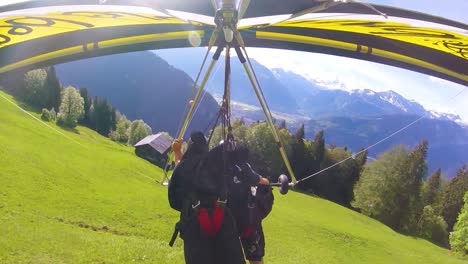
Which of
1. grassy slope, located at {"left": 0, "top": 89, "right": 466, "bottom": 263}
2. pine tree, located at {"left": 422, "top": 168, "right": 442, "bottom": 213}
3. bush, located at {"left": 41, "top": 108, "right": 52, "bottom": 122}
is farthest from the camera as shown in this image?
pine tree, located at {"left": 422, "top": 168, "right": 442, "bottom": 213}

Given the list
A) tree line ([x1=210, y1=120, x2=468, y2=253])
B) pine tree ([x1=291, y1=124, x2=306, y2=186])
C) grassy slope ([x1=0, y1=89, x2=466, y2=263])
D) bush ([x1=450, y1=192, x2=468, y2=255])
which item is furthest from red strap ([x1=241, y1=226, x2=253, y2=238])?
pine tree ([x1=291, y1=124, x2=306, y2=186])

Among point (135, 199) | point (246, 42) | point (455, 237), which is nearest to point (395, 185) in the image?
point (455, 237)

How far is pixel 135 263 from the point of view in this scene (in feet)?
47.6

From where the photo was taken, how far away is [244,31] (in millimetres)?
7316

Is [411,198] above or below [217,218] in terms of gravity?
below

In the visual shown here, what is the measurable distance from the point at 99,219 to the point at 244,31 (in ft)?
58.8

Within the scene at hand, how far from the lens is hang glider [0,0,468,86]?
6086 mm

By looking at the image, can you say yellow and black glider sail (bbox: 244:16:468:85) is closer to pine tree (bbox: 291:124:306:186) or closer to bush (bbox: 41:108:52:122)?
pine tree (bbox: 291:124:306:186)

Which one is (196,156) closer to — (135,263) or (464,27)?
(464,27)

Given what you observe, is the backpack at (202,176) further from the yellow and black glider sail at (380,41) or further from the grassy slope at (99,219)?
the grassy slope at (99,219)

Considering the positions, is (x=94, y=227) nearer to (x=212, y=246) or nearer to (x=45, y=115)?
(x=212, y=246)

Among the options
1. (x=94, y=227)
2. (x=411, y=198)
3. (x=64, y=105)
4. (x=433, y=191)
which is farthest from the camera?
(x=64, y=105)

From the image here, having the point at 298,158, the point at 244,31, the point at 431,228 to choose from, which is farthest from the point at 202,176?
the point at 298,158

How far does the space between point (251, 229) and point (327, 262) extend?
22.4 m
